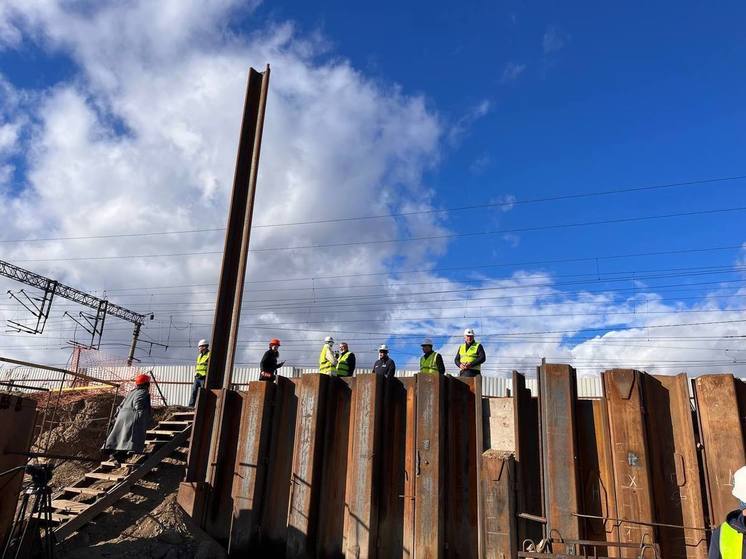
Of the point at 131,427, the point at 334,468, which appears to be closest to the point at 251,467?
the point at 334,468

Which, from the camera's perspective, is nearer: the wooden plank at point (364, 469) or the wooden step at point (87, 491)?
the wooden plank at point (364, 469)

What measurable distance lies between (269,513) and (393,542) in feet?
6.83

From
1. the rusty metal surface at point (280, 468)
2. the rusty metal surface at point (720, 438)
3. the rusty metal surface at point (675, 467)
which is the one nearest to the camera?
the rusty metal surface at point (720, 438)

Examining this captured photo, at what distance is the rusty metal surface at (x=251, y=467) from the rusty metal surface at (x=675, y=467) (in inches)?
217

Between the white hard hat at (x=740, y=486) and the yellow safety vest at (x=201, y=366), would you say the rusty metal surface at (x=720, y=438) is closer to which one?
the white hard hat at (x=740, y=486)

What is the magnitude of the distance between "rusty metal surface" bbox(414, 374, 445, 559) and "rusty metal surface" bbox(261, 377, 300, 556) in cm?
218

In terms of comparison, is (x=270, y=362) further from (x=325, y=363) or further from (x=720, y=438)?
(x=720, y=438)

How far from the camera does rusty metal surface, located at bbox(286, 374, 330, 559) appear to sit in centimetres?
816

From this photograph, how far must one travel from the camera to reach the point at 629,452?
21.8ft

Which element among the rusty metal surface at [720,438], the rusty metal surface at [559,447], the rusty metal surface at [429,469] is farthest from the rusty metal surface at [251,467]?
the rusty metal surface at [720,438]

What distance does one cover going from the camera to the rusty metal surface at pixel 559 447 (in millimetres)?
6738

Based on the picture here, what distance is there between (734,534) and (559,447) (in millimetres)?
3760

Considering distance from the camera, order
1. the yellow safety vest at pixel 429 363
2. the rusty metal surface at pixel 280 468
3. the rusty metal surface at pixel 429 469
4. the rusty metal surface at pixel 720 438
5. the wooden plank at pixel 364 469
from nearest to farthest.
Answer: the rusty metal surface at pixel 720 438
the rusty metal surface at pixel 429 469
the wooden plank at pixel 364 469
the rusty metal surface at pixel 280 468
the yellow safety vest at pixel 429 363

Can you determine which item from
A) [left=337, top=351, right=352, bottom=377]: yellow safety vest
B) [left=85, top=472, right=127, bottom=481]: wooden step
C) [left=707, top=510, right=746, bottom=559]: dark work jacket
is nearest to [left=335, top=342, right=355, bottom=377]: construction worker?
[left=337, top=351, right=352, bottom=377]: yellow safety vest
